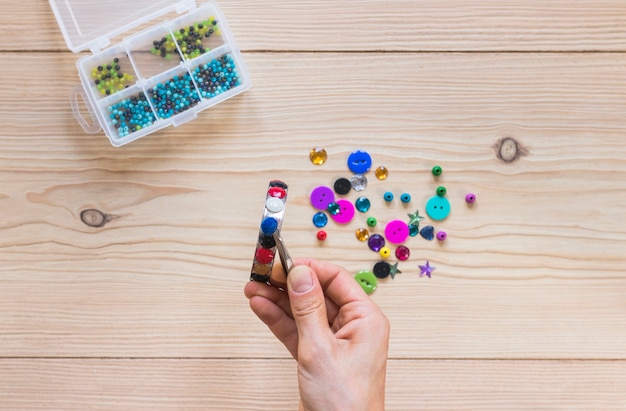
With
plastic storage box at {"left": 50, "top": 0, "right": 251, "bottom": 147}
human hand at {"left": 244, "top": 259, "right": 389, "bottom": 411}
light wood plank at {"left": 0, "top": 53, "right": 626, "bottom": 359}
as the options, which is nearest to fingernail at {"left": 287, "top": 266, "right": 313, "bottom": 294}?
human hand at {"left": 244, "top": 259, "right": 389, "bottom": 411}

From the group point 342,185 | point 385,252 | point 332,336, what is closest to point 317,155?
point 342,185

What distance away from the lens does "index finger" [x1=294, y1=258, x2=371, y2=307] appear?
69 cm

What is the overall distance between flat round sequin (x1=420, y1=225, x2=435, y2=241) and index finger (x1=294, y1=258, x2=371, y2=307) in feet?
0.51

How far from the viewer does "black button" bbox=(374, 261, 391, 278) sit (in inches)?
31.9

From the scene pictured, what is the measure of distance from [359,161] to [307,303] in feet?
0.83

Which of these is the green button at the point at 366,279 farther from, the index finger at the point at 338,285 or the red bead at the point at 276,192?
the red bead at the point at 276,192

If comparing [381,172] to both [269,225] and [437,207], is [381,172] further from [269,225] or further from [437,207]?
[269,225]

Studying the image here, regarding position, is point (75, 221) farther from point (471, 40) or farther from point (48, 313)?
point (471, 40)

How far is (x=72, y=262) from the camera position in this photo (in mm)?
814

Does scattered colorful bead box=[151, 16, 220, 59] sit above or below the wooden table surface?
above

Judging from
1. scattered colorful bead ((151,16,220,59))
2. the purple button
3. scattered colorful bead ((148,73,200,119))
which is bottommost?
the purple button

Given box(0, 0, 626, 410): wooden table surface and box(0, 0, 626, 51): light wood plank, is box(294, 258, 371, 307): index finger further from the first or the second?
box(0, 0, 626, 51): light wood plank

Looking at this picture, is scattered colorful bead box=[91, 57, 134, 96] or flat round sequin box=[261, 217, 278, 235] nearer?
flat round sequin box=[261, 217, 278, 235]

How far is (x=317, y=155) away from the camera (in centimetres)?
81
